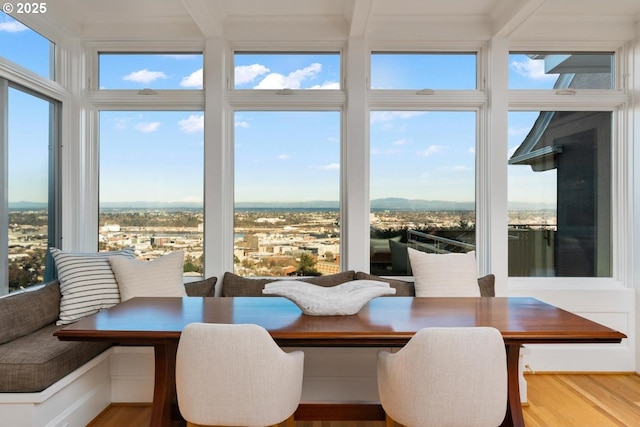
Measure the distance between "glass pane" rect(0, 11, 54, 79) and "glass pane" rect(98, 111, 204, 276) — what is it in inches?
21.8

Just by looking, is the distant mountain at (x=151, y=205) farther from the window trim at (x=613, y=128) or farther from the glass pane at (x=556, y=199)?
the glass pane at (x=556, y=199)

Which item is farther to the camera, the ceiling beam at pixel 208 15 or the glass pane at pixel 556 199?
the glass pane at pixel 556 199

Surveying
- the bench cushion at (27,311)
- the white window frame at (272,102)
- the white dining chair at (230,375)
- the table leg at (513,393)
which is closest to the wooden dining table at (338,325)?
the table leg at (513,393)

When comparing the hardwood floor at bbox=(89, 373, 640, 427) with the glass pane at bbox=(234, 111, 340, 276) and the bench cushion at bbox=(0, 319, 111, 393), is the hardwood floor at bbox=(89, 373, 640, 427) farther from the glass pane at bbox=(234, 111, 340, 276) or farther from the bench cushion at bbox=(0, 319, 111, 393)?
the glass pane at bbox=(234, 111, 340, 276)

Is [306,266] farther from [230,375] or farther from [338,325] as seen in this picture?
[230,375]

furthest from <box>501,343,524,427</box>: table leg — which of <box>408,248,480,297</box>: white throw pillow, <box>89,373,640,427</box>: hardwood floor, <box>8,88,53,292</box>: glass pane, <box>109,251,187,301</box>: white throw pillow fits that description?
<box>8,88,53,292</box>: glass pane

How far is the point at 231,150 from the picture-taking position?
3.38m

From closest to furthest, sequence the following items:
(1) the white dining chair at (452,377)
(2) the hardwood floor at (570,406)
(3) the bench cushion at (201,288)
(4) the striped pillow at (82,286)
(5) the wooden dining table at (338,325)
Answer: (1) the white dining chair at (452,377) → (5) the wooden dining table at (338,325) → (2) the hardwood floor at (570,406) → (4) the striped pillow at (82,286) → (3) the bench cushion at (201,288)

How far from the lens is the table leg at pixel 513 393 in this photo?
73.3 inches

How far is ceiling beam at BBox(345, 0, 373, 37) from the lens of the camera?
2.65 m

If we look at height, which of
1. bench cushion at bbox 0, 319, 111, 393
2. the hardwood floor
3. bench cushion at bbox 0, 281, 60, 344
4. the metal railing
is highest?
the metal railing

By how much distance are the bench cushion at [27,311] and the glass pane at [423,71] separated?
2870 mm

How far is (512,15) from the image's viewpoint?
2.87 metres

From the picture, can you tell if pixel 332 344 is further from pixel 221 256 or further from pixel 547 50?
pixel 547 50
